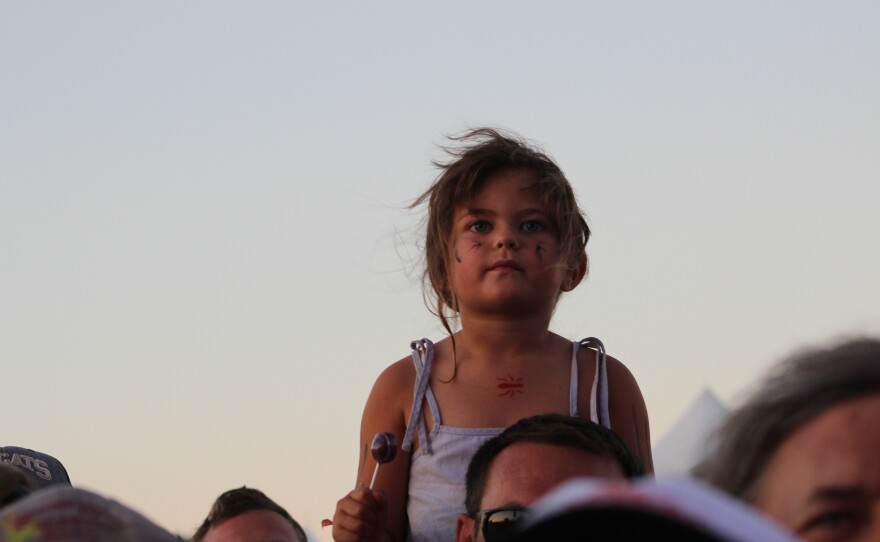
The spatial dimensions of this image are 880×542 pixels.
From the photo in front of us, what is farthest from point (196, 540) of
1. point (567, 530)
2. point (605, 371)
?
point (567, 530)

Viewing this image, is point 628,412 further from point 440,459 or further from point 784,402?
point 784,402

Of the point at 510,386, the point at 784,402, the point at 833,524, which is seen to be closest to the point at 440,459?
the point at 510,386

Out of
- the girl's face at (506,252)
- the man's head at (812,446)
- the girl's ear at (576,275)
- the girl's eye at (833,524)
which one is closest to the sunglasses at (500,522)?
the man's head at (812,446)

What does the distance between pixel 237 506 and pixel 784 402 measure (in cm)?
296

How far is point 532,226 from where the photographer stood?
4.18 m

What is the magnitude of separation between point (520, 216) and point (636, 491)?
3360 millimetres

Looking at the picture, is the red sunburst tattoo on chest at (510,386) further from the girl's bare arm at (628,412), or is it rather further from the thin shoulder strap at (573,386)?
the girl's bare arm at (628,412)

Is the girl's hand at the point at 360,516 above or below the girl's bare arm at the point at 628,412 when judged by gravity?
below

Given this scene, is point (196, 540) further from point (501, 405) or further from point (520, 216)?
point (520, 216)

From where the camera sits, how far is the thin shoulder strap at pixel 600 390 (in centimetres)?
402

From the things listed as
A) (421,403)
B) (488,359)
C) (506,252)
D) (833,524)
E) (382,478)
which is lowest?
(833,524)

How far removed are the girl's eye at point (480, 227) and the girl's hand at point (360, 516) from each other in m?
1.07

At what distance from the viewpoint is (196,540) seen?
14.4 ft

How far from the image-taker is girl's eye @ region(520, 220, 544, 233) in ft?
13.7
